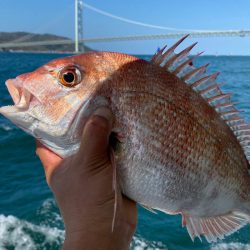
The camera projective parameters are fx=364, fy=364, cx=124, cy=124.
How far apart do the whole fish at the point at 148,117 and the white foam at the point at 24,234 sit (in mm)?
4194

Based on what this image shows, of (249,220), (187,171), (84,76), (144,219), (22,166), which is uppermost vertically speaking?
(84,76)

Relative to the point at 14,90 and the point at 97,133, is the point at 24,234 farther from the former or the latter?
the point at 97,133

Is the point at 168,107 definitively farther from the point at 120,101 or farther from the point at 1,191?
the point at 1,191

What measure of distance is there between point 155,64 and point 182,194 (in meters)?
0.73

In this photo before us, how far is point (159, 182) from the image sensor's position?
1.95m

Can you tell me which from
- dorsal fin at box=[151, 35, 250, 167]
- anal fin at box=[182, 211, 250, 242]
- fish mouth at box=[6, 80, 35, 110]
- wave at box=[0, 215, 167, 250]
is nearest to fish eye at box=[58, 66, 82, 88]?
fish mouth at box=[6, 80, 35, 110]

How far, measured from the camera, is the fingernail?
5.88ft

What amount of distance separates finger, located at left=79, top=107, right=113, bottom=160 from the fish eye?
21 cm

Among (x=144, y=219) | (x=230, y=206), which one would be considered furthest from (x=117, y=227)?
(x=144, y=219)

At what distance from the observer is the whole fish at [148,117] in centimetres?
189

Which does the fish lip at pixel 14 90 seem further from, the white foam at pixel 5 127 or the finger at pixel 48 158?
the white foam at pixel 5 127

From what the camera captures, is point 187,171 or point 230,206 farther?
point 230,206

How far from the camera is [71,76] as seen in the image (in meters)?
1.90

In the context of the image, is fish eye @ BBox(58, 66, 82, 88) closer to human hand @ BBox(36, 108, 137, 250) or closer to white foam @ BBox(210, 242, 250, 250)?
human hand @ BBox(36, 108, 137, 250)
